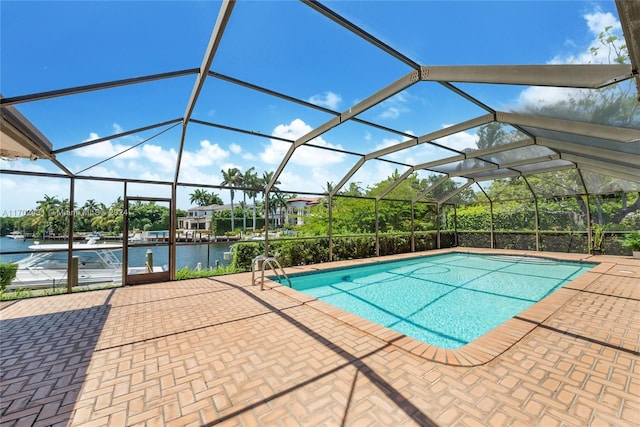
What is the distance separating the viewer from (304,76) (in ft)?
14.8

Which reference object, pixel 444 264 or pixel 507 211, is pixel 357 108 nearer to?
pixel 444 264

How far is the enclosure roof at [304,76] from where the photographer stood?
3119 mm

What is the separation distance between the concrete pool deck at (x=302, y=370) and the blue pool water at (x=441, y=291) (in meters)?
1.04

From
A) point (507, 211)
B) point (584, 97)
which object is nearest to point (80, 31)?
point (584, 97)

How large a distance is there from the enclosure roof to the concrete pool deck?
2571mm

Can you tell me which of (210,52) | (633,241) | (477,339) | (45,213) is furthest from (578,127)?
(45,213)

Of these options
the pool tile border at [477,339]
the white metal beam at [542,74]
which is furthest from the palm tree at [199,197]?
the white metal beam at [542,74]

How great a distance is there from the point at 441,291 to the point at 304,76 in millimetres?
5678

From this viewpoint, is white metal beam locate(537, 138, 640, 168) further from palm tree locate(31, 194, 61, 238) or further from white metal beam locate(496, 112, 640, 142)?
palm tree locate(31, 194, 61, 238)

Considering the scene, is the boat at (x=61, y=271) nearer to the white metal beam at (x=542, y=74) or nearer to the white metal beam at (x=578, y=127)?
the white metal beam at (x=542, y=74)

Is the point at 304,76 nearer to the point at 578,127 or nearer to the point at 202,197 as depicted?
the point at 578,127

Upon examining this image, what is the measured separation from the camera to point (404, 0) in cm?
298

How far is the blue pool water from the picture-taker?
15.5ft

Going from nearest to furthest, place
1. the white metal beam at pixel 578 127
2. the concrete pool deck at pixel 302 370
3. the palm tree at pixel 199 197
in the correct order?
1. the concrete pool deck at pixel 302 370
2. the white metal beam at pixel 578 127
3. the palm tree at pixel 199 197
